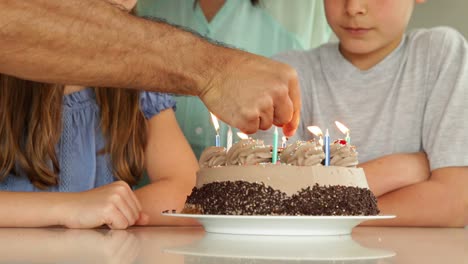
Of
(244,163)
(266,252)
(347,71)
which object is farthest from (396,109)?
(266,252)

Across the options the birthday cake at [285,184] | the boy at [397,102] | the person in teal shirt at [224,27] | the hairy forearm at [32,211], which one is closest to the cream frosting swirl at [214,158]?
the birthday cake at [285,184]

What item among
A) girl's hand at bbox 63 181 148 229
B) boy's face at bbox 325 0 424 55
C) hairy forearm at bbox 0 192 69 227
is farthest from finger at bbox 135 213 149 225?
boy's face at bbox 325 0 424 55

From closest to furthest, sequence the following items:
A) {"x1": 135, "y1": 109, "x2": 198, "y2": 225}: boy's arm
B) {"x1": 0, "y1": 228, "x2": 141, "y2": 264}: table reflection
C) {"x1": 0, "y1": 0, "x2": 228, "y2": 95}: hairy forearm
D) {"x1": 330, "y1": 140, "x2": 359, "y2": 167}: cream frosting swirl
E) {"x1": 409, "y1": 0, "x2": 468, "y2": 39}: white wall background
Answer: {"x1": 0, "y1": 228, "x2": 141, "y2": 264}: table reflection < {"x1": 0, "y1": 0, "x2": 228, "y2": 95}: hairy forearm < {"x1": 330, "y1": 140, "x2": 359, "y2": 167}: cream frosting swirl < {"x1": 135, "y1": 109, "x2": 198, "y2": 225}: boy's arm < {"x1": 409, "y1": 0, "x2": 468, "y2": 39}: white wall background

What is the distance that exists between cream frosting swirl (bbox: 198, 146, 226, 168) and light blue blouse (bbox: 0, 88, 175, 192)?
0.58 metres

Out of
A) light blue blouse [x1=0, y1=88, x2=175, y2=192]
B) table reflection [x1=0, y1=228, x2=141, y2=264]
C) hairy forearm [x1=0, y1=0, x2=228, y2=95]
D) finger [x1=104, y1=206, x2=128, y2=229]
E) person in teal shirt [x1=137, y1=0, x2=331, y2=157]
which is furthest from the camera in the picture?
person in teal shirt [x1=137, y1=0, x2=331, y2=157]

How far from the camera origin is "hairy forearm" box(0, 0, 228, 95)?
1.01 metres

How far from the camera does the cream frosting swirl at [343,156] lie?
1.25 m

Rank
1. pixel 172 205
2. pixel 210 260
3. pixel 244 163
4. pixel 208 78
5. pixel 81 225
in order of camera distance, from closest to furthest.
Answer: pixel 210 260
pixel 208 78
pixel 244 163
pixel 81 225
pixel 172 205

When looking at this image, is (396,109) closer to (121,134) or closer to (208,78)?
(121,134)

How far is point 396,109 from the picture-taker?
194 cm

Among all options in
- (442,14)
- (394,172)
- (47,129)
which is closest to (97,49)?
(47,129)

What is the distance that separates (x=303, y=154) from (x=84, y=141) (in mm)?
808

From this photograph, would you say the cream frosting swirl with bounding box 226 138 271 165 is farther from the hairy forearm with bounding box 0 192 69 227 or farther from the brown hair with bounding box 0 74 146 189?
the brown hair with bounding box 0 74 146 189

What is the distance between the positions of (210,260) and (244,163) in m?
0.44
